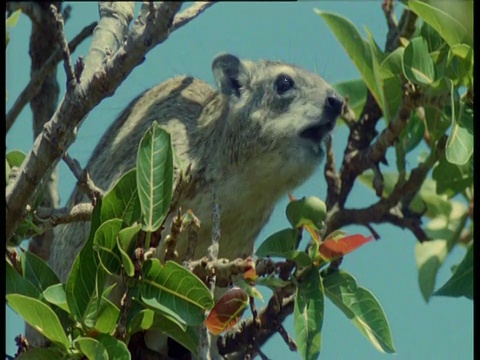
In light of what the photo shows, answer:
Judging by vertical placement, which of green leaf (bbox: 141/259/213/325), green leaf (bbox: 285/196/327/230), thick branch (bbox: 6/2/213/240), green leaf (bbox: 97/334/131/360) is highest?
thick branch (bbox: 6/2/213/240)

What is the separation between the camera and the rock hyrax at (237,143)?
4617mm

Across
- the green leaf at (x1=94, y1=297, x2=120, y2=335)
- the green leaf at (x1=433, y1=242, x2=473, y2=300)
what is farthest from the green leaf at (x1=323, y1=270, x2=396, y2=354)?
the green leaf at (x1=94, y1=297, x2=120, y2=335)

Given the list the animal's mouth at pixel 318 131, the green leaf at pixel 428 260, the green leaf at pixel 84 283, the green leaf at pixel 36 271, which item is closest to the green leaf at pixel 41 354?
the green leaf at pixel 84 283

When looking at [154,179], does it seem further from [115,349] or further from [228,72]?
[228,72]

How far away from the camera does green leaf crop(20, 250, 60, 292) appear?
369 centimetres

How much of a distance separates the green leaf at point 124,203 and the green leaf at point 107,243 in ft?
0.25

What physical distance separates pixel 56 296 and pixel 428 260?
79.6 inches

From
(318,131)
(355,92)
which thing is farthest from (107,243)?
(355,92)

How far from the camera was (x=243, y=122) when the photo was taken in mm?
4809

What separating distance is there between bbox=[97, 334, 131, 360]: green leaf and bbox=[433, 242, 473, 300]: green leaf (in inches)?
43.7

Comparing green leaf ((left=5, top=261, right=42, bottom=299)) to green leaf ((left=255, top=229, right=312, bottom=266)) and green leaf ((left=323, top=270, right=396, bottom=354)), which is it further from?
green leaf ((left=323, top=270, right=396, bottom=354))

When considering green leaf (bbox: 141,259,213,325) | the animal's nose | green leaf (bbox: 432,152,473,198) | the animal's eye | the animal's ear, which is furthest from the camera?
the animal's ear

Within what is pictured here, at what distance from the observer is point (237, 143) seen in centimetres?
472
